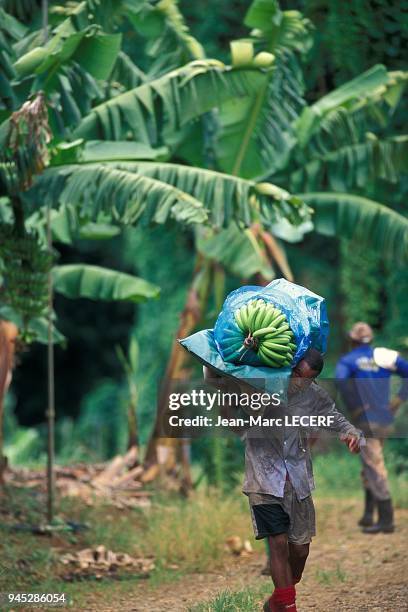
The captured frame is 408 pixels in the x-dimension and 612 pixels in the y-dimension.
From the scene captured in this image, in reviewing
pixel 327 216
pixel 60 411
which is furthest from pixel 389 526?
pixel 60 411

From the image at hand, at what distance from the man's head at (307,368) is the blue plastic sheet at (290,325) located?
36mm

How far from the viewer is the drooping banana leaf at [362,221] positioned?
10.6 m

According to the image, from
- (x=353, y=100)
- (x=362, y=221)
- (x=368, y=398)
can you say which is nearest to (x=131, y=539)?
(x=368, y=398)

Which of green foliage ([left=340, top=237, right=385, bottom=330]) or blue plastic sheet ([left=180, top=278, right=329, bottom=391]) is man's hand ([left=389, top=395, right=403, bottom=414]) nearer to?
blue plastic sheet ([left=180, top=278, right=329, bottom=391])

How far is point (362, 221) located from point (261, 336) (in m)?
5.87

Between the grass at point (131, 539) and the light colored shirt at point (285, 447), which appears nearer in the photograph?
the light colored shirt at point (285, 447)

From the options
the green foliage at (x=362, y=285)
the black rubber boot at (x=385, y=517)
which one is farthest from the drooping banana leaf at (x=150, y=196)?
the green foliage at (x=362, y=285)

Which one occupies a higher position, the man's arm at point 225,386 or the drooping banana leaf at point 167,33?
the drooping banana leaf at point 167,33

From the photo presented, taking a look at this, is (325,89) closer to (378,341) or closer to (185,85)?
(378,341)

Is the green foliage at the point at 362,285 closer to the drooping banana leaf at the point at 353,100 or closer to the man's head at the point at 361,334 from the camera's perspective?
the drooping banana leaf at the point at 353,100

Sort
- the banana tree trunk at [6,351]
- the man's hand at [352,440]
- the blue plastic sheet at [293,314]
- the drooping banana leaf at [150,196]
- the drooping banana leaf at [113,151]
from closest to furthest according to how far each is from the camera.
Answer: the blue plastic sheet at [293,314], the man's hand at [352,440], the drooping banana leaf at [150,196], the drooping banana leaf at [113,151], the banana tree trunk at [6,351]

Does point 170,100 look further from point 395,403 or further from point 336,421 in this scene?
point 336,421

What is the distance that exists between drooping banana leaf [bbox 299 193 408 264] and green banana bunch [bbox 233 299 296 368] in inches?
219

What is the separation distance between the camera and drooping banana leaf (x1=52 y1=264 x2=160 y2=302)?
10.8 metres
